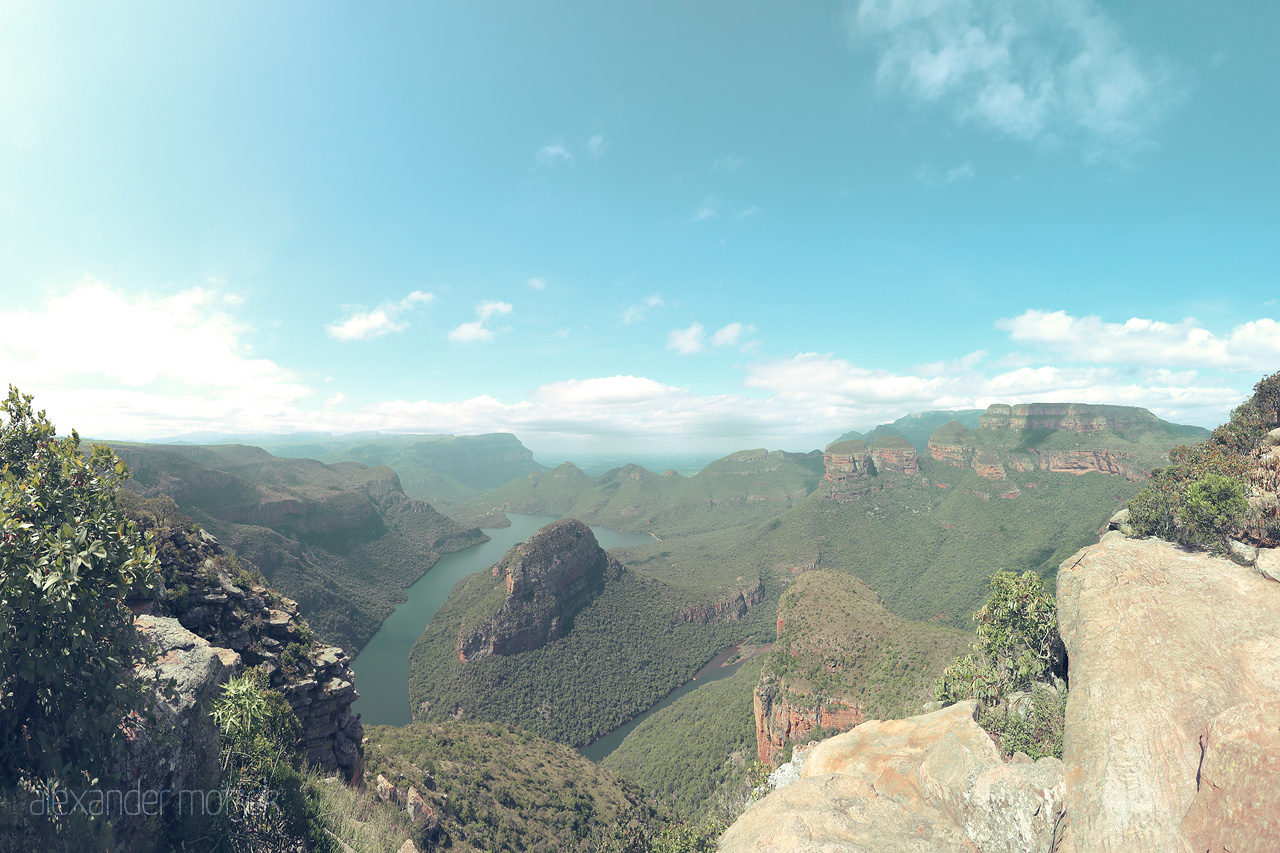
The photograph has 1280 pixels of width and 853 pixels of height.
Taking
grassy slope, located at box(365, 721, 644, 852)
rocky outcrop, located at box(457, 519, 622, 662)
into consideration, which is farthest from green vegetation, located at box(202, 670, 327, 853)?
rocky outcrop, located at box(457, 519, 622, 662)

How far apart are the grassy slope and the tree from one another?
90.7ft

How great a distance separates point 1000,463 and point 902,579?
65986mm

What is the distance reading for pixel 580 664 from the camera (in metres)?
91.4

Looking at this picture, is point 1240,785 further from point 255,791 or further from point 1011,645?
point 255,791

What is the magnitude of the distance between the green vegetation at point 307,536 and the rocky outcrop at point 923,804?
381 feet

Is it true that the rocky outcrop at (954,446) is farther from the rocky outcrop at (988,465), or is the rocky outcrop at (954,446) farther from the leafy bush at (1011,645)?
the leafy bush at (1011,645)

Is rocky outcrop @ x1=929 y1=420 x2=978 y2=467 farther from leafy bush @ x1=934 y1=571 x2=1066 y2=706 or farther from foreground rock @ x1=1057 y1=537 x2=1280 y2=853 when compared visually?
foreground rock @ x1=1057 y1=537 x2=1280 y2=853

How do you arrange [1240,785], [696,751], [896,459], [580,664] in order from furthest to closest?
[896,459] → [580,664] → [696,751] → [1240,785]

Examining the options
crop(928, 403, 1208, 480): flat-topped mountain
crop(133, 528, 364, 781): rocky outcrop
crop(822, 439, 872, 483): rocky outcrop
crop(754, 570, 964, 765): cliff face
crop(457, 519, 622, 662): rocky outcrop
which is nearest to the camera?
crop(133, 528, 364, 781): rocky outcrop

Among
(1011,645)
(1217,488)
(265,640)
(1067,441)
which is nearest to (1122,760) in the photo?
(1011,645)

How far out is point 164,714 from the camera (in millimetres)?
11734

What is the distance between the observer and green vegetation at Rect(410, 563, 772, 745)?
262ft

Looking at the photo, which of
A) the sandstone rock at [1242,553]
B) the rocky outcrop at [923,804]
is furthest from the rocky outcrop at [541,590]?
the sandstone rock at [1242,553]

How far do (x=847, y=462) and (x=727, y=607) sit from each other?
3920 inches
